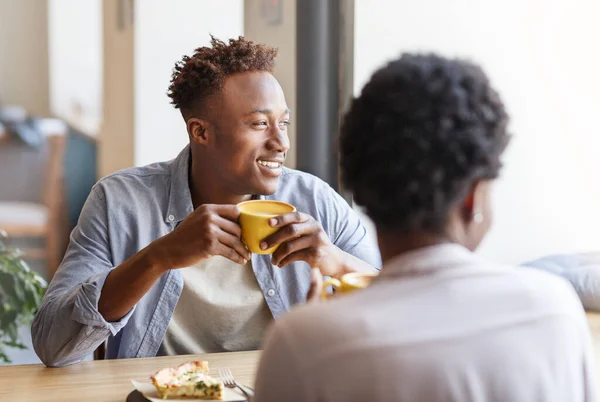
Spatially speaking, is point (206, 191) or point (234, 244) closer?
point (234, 244)

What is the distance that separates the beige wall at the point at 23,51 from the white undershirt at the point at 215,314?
6.36 ft

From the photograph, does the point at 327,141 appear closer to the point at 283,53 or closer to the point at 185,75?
the point at 283,53

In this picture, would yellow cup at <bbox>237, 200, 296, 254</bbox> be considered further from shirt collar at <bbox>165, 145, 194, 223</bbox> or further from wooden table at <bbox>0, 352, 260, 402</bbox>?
shirt collar at <bbox>165, 145, 194, 223</bbox>

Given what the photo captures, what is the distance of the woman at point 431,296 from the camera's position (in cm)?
70

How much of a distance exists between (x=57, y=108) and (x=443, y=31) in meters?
1.63

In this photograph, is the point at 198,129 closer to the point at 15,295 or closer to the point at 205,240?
the point at 205,240

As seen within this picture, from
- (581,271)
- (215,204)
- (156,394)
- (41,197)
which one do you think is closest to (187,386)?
(156,394)

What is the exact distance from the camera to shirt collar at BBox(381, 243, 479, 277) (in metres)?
0.78

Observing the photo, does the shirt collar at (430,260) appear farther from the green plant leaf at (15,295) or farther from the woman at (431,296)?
the green plant leaf at (15,295)

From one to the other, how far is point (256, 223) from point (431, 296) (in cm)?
71

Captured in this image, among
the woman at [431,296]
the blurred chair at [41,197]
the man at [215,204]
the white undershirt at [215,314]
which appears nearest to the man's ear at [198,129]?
the man at [215,204]

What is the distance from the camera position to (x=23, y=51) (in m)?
3.37

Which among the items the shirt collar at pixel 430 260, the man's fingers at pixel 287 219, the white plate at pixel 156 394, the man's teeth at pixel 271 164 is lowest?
the white plate at pixel 156 394

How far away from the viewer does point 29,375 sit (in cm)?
145
